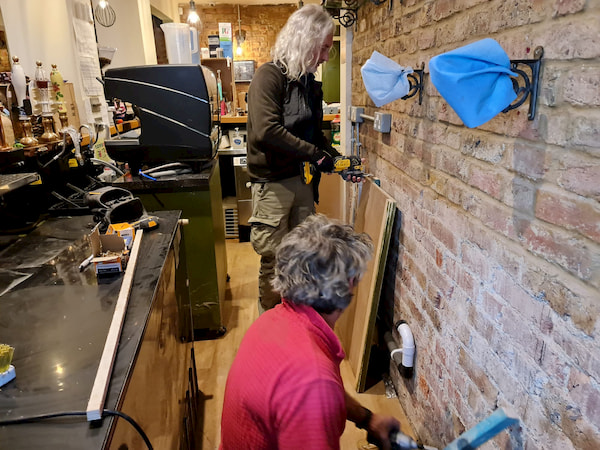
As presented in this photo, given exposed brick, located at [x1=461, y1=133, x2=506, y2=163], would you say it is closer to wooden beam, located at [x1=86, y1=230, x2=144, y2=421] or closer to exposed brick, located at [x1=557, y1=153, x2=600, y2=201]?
exposed brick, located at [x1=557, y1=153, x2=600, y2=201]

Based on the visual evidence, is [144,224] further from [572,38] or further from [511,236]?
[572,38]

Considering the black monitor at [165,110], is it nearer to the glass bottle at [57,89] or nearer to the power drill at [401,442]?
the glass bottle at [57,89]

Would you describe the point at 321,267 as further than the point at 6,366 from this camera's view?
Yes

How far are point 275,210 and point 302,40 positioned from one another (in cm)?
92

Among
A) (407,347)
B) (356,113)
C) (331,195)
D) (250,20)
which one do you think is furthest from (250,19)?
(407,347)

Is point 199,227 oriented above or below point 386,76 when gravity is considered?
below

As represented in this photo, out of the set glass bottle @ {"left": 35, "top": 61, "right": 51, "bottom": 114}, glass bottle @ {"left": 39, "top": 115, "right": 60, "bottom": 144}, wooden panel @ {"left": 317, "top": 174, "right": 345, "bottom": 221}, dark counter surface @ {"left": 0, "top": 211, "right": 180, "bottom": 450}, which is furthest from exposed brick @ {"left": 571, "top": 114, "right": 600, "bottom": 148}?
wooden panel @ {"left": 317, "top": 174, "right": 345, "bottom": 221}

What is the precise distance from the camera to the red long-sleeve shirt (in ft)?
3.00

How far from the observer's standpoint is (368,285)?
87.0 inches

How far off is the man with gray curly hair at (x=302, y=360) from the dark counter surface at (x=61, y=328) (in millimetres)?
286

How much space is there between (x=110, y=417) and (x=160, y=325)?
0.55 m

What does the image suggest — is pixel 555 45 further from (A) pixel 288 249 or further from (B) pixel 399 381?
(B) pixel 399 381

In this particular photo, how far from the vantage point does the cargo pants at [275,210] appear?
2.50 m

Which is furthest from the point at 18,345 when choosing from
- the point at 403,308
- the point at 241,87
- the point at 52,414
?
the point at 241,87
